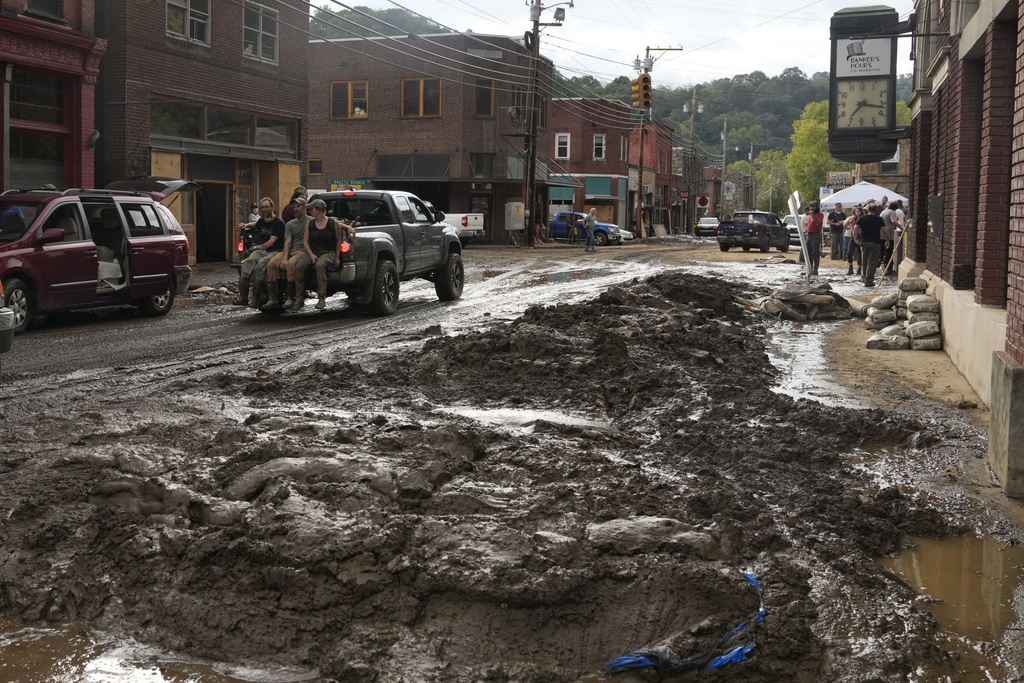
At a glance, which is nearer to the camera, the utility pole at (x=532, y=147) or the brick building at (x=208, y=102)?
the brick building at (x=208, y=102)

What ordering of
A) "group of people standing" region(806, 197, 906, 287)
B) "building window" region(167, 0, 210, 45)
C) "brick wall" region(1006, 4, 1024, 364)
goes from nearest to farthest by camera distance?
"brick wall" region(1006, 4, 1024, 364), "group of people standing" region(806, 197, 906, 287), "building window" region(167, 0, 210, 45)

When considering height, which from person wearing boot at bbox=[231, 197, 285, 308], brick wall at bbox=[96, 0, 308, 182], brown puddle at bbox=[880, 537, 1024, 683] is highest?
brick wall at bbox=[96, 0, 308, 182]

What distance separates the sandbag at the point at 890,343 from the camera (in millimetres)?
13414

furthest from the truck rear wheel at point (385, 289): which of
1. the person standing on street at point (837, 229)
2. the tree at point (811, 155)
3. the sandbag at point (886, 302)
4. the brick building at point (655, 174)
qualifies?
the tree at point (811, 155)

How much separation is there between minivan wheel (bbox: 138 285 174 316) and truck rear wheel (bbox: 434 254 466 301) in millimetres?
4660

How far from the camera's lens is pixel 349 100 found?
5084cm

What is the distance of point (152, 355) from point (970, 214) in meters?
9.97

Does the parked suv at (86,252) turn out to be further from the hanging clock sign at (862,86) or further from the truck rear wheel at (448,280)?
the hanging clock sign at (862,86)

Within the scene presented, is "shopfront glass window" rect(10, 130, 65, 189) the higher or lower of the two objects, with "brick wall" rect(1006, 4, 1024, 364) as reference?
higher

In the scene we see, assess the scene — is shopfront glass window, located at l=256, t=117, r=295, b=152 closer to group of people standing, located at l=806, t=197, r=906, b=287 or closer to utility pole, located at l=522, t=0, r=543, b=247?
group of people standing, located at l=806, t=197, r=906, b=287

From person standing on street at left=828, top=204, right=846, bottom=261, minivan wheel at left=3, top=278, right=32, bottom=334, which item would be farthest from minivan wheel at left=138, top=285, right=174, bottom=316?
person standing on street at left=828, top=204, right=846, bottom=261

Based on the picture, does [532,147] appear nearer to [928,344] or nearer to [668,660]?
[928,344]

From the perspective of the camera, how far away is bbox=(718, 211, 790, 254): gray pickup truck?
40.8 metres

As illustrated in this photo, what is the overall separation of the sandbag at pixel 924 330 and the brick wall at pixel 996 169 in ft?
7.88
